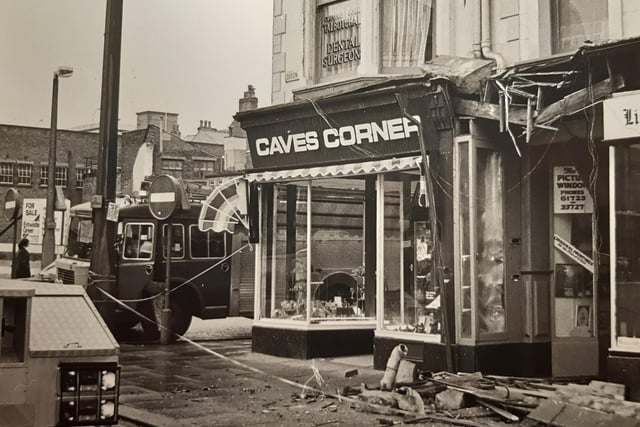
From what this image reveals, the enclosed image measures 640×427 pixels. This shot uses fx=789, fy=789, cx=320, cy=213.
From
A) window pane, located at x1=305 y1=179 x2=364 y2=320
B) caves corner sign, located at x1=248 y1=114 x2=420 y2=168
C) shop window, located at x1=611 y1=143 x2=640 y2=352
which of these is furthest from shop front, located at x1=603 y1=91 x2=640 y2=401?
window pane, located at x1=305 y1=179 x2=364 y2=320

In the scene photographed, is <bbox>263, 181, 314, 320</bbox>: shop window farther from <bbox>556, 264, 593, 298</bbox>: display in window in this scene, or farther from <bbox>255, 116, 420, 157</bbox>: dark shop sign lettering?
<bbox>556, 264, 593, 298</bbox>: display in window

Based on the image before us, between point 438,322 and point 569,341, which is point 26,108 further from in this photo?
point 569,341

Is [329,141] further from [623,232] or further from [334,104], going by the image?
[623,232]

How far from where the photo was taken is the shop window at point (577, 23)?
885 centimetres

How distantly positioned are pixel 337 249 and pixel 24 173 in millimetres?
4800

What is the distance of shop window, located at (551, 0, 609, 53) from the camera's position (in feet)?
29.0

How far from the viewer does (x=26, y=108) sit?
8.72m

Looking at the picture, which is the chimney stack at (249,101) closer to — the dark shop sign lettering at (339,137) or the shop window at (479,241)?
the dark shop sign lettering at (339,137)

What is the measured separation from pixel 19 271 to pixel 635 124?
8.19m

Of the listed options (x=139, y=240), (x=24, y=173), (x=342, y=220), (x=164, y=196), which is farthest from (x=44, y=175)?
(x=342, y=220)

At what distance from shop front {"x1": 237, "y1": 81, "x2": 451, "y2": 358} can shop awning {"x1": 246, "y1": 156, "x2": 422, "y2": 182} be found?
17mm

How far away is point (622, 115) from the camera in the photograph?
783 centimetres

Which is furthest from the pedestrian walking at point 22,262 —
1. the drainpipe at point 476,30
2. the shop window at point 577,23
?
the shop window at point 577,23

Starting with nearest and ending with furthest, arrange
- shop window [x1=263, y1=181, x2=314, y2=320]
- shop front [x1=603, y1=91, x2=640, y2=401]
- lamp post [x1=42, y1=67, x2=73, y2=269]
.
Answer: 1. shop front [x1=603, y1=91, x2=640, y2=401]
2. lamp post [x1=42, y1=67, x2=73, y2=269]
3. shop window [x1=263, y1=181, x2=314, y2=320]
